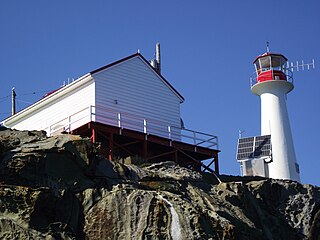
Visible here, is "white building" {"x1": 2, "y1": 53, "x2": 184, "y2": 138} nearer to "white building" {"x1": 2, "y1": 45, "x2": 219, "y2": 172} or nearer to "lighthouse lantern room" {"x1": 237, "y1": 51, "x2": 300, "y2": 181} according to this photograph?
"white building" {"x1": 2, "y1": 45, "x2": 219, "y2": 172}

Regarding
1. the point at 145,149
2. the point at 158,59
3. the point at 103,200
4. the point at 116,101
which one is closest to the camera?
the point at 103,200

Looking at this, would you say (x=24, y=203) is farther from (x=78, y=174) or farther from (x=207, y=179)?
(x=207, y=179)

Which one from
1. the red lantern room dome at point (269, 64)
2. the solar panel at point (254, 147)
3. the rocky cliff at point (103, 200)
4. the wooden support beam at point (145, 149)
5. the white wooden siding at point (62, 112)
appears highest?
the red lantern room dome at point (269, 64)

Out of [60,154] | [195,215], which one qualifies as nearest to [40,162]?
[60,154]

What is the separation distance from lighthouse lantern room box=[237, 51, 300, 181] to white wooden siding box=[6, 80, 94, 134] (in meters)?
9.39

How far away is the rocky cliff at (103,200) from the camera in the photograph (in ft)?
74.0

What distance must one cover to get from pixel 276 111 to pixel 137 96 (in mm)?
9420

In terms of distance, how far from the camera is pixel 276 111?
41.3 metres

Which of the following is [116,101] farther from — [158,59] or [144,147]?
[158,59]

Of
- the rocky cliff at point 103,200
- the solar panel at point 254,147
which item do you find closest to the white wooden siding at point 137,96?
the solar panel at point 254,147

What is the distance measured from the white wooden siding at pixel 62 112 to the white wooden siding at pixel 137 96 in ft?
2.23

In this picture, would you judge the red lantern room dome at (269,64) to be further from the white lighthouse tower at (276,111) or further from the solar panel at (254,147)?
the solar panel at (254,147)

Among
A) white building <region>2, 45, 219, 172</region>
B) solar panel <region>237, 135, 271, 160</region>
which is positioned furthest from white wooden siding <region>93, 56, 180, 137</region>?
solar panel <region>237, 135, 271, 160</region>

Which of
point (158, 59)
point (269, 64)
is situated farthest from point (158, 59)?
point (269, 64)
